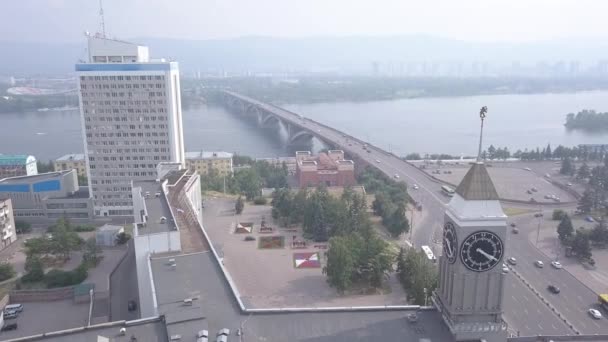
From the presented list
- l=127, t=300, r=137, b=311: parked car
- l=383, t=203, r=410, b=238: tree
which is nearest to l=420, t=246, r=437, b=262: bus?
l=383, t=203, r=410, b=238: tree

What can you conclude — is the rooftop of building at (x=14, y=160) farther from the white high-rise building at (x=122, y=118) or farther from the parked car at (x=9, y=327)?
the parked car at (x=9, y=327)

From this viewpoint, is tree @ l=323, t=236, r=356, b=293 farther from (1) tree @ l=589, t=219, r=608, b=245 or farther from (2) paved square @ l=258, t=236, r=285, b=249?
(1) tree @ l=589, t=219, r=608, b=245

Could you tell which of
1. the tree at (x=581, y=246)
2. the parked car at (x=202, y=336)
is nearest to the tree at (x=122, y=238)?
the parked car at (x=202, y=336)

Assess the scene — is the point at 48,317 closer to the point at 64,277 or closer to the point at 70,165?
the point at 64,277

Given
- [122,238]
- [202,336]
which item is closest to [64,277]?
[122,238]

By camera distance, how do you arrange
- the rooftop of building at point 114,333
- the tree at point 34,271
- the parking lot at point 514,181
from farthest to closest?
the parking lot at point 514,181 → the tree at point 34,271 → the rooftop of building at point 114,333
